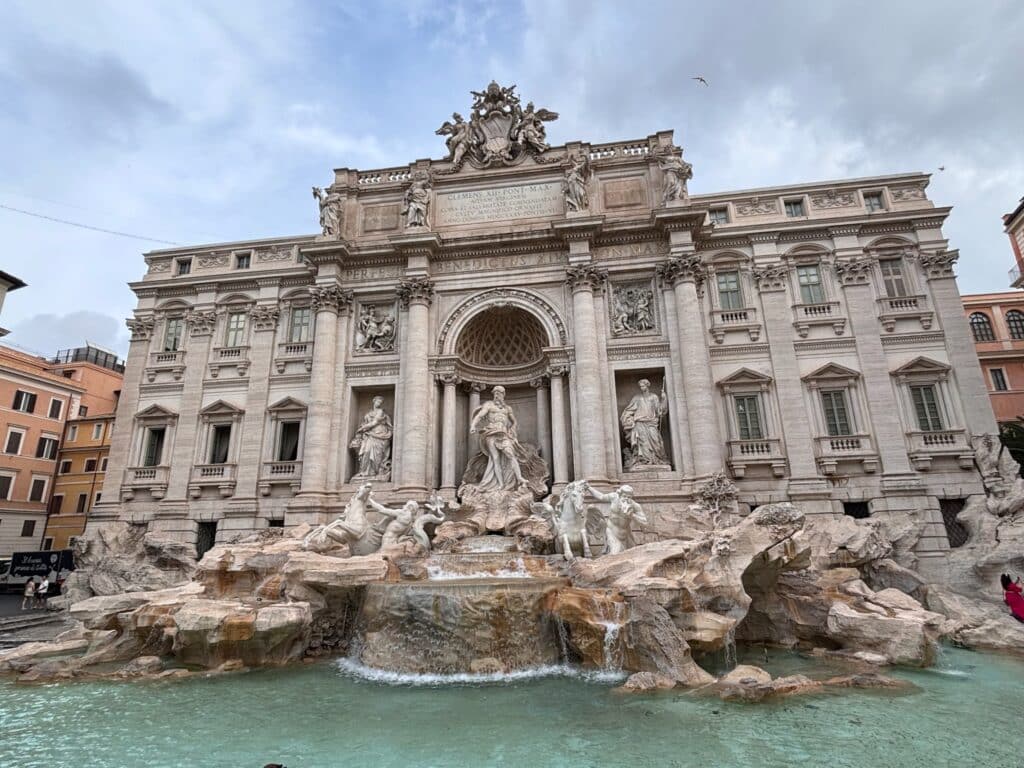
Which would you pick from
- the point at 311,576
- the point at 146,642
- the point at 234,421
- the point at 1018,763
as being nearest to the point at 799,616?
the point at 1018,763

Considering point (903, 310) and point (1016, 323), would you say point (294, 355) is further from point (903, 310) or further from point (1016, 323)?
point (1016, 323)

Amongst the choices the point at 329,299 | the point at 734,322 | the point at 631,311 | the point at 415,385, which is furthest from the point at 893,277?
the point at 329,299

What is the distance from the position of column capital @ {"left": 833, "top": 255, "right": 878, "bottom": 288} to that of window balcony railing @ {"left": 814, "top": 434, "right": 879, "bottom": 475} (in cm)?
563

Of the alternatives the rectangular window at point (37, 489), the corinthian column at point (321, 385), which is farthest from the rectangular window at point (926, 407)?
the rectangular window at point (37, 489)

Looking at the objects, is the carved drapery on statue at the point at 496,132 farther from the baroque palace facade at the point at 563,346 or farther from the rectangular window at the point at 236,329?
the rectangular window at the point at 236,329

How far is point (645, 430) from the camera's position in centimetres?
1873

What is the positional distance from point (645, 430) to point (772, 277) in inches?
297

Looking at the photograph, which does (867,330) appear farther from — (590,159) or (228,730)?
(228,730)

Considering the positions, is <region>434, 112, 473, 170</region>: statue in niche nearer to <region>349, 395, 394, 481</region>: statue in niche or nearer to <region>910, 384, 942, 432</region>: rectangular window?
<region>349, 395, 394, 481</region>: statue in niche

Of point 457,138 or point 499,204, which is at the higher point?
point 457,138

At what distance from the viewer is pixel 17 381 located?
31.4m

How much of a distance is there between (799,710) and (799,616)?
18.4ft

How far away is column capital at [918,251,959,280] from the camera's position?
19.2 meters

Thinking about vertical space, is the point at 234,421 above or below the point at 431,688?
above
